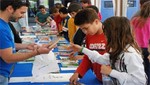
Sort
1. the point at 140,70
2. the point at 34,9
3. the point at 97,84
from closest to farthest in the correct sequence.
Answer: the point at 140,70 → the point at 97,84 → the point at 34,9

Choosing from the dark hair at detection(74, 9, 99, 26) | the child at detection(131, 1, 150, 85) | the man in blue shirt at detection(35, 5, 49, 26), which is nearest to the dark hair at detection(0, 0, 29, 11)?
the dark hair at detection(74, 9, 99, 26)

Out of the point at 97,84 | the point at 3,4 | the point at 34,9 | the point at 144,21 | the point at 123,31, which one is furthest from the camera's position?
the point at 34,9

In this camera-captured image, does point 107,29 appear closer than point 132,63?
No

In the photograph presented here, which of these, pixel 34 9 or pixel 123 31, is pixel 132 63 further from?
pixel 34 9

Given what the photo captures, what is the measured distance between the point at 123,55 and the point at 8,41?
0.70 m

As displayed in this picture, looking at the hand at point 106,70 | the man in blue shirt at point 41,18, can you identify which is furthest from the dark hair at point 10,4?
the man in blue shirt at point 41,18

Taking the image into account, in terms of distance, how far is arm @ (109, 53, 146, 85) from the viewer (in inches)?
54.7

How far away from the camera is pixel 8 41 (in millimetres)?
1581

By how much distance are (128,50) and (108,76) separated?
0.21 m

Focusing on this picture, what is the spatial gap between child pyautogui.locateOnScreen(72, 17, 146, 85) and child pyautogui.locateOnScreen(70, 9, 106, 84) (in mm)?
289

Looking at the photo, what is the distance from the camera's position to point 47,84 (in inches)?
73.7

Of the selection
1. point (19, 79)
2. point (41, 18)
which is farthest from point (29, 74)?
point (41, 18)

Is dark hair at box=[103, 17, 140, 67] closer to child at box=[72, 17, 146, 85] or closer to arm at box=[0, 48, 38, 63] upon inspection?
child at box=[72, 17, 146, 85]

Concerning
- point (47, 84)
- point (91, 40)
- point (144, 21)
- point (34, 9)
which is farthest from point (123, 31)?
point (34, 9)
